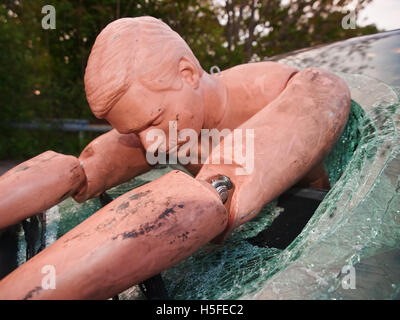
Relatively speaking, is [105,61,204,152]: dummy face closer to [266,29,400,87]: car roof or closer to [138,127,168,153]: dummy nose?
[138,127,168,153]: dummy nose

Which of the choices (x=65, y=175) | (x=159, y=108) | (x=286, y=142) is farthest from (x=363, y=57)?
(x=65, y=175)

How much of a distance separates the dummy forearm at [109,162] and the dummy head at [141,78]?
36 cm

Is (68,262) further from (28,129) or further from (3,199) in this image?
(28,129)

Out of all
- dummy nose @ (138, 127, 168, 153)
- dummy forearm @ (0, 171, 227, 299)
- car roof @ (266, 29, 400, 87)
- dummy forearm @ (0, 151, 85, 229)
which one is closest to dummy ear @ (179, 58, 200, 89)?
dummy nose @ (138, 127, 168, 153)

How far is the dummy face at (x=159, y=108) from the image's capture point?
2.85 feet

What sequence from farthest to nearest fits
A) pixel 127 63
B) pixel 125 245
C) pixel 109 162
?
pixel 109 162, pixel 127 63, pixel 125 245

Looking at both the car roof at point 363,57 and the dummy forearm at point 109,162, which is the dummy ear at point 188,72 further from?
the car roof at point 363,57

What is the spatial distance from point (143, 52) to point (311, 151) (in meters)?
0.51

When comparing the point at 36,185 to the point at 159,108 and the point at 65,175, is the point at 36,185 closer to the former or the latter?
the point at 65,175

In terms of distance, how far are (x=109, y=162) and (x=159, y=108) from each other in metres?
0.46

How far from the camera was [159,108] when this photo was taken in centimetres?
89

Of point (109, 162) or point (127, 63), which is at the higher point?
point (127, 63)

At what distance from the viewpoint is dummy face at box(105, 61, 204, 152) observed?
87cm

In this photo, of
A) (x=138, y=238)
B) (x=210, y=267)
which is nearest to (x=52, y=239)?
(x=210, y=267)
